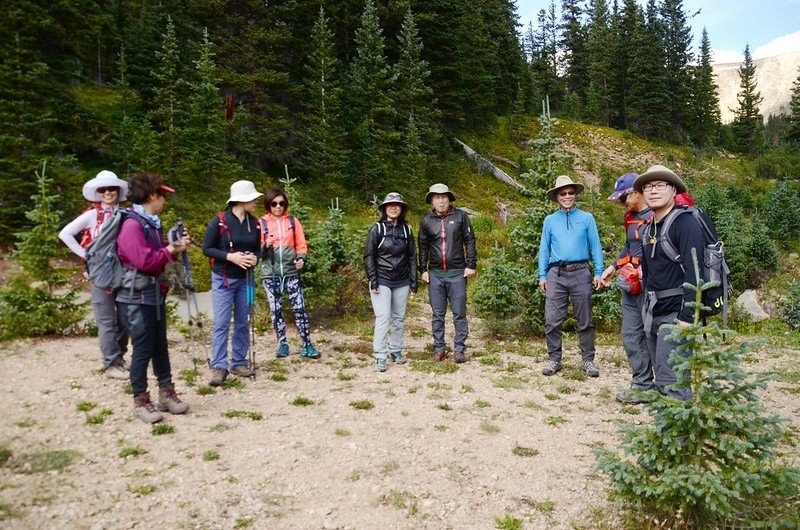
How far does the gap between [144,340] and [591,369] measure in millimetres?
5858

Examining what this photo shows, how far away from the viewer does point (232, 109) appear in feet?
76.6

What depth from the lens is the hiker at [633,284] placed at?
6043 millimetres

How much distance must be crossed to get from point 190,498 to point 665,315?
4.09m

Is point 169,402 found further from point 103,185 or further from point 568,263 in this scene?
point 568,263

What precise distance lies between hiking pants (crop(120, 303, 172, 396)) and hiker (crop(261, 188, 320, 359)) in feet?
8.96

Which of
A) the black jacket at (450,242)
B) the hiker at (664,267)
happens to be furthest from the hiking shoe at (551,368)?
the hiker at (664,267)

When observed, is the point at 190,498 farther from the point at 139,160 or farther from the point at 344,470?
the point at 139,160

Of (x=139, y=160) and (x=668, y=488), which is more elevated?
(x=139, y=160)

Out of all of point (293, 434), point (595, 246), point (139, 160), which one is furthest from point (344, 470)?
point (139, 160)

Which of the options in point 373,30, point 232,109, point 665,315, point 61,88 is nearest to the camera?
point 665,315

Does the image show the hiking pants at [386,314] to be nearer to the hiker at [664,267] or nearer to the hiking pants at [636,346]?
the hiking pants at [636,346]

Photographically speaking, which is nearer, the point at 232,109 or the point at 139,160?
the point at 139,160

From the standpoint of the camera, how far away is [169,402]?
18.0 feet

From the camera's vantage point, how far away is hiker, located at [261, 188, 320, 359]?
7.76 metres
